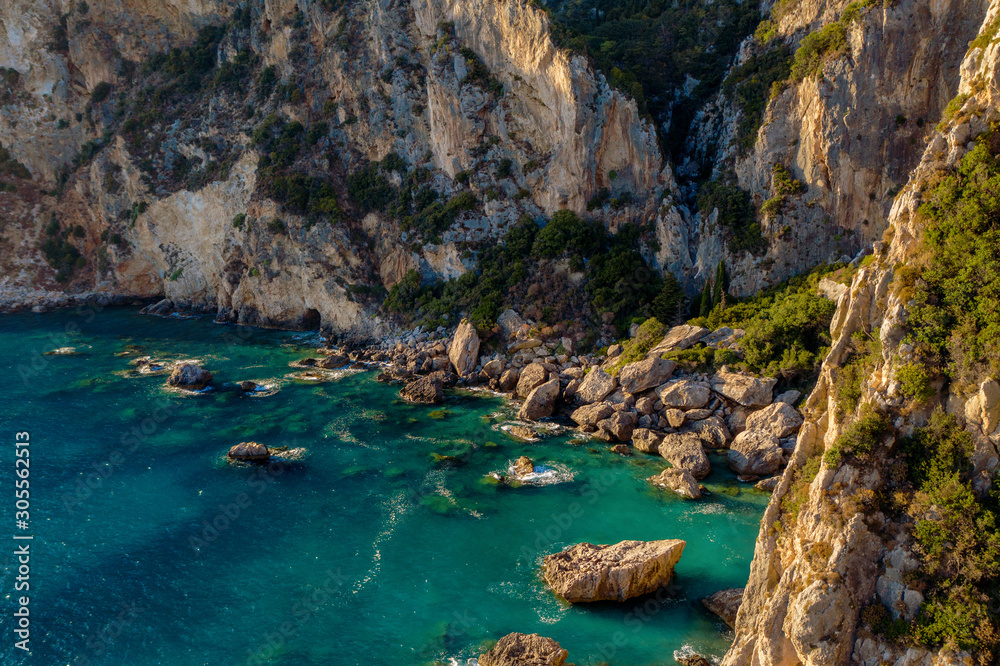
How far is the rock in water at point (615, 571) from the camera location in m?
18.7

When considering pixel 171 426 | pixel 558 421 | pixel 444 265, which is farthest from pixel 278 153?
pixel 558 421

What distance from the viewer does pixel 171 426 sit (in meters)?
33.8

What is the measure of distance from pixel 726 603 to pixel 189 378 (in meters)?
35.2

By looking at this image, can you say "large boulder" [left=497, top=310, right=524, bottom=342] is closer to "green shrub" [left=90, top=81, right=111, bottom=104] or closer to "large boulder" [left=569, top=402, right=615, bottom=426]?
"large boulder" [left=569, top=402, right=615, bottom=426]

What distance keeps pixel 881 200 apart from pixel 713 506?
22.1 meters

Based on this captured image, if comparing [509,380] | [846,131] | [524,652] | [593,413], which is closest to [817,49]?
[846,131]

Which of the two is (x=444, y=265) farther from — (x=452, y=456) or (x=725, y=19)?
(x=725, y=19)

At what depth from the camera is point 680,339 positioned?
114ft

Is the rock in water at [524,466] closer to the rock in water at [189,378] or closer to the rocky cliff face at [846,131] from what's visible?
the rocky cliff face at [846,131]

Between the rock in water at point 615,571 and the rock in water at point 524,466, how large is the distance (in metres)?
7.42

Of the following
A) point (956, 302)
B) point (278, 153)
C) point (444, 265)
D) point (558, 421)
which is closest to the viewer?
point (956, 302)

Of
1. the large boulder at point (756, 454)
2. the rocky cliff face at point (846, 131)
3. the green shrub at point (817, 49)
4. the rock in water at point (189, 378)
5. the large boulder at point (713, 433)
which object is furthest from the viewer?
the rock in water at point (189, 378)

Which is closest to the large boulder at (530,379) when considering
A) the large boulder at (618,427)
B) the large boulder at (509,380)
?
the large boulder at (509,380)

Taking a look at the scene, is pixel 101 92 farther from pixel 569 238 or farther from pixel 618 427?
pixel 618 427
